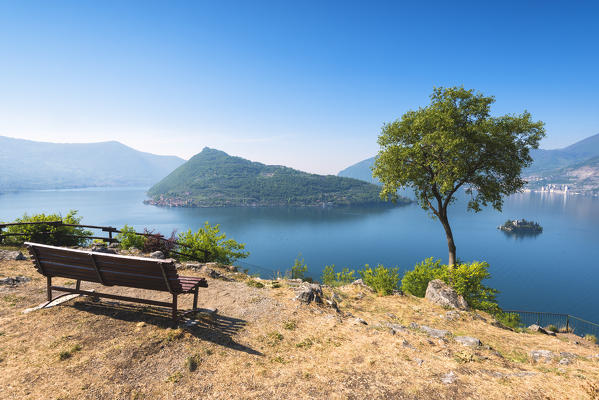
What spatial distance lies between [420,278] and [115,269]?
12.4m

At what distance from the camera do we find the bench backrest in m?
4.76

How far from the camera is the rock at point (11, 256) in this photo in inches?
371

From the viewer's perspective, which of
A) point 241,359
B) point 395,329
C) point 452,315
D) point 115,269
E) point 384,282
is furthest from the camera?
point 384,282

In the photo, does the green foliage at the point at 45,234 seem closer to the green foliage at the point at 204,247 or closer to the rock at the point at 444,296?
the green foliage at the point at 204,247

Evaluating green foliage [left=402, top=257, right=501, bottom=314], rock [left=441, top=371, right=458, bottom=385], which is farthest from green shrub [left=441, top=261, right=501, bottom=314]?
rock [left=441, top=371, right=458, bottom=385]

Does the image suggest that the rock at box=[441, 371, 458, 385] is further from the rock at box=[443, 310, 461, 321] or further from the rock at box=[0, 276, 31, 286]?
the rock at box=[0, 276, 31, 286]

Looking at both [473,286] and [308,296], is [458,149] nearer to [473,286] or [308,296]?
[473,286]

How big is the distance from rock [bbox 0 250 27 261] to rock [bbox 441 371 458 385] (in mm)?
13308

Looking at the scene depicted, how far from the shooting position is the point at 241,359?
4559 mm

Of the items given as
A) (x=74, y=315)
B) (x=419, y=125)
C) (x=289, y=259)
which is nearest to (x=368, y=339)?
(x=74, y=315)

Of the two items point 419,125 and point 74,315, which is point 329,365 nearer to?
Result: point 74,315

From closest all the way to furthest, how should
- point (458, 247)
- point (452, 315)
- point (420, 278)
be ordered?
point (452, 315), point (420, 278), point (458, 247)

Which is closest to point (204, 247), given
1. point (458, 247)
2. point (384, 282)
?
point (384, 282)

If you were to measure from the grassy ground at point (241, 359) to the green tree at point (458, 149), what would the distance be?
8115mm
